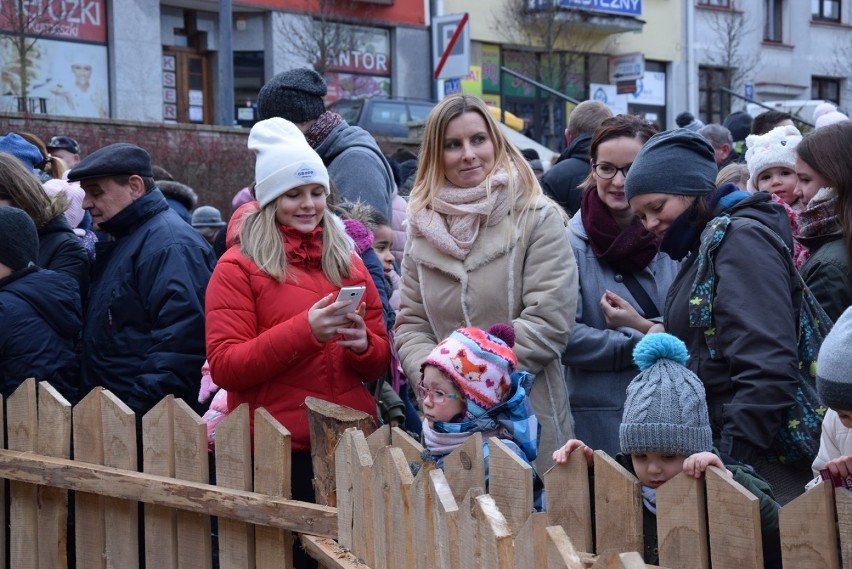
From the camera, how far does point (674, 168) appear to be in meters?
3.67

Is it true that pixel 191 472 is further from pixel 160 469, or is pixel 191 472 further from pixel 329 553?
pixel 329 553

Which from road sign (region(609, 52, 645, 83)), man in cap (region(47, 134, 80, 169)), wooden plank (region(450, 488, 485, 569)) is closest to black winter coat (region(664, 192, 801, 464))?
wooden plank (region(450, 488, 485, 569))

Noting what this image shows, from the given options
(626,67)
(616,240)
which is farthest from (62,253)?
(626,67)

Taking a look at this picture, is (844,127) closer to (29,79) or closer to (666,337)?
(666,337)

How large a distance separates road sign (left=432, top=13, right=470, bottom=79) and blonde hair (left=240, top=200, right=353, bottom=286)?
6.83 m

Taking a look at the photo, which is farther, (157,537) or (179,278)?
(179,278)

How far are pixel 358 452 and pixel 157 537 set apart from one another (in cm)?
120

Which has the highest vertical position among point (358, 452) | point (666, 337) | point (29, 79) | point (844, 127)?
point (29, 79)

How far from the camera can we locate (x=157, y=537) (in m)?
4.12

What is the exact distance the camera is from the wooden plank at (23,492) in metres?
4.50

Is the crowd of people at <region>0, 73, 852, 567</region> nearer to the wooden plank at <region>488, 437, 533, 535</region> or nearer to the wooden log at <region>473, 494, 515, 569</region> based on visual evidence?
the wooden plank at <region>488, 437, 533, 535</region>

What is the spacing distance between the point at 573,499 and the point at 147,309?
7.20 feet

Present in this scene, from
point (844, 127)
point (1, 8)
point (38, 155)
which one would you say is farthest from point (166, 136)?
point (844, 127)

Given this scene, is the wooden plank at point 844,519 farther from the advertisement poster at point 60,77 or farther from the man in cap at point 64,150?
the advertisement poster at point 60,77
